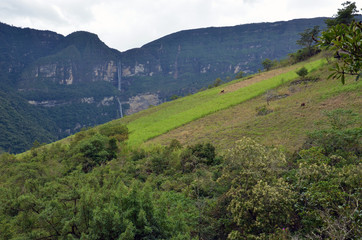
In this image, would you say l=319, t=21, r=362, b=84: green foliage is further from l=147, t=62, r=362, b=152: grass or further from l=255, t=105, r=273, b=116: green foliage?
l=255, t=105, r=273, b=116: green foliage

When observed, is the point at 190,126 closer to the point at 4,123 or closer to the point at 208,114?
the point at 208,114

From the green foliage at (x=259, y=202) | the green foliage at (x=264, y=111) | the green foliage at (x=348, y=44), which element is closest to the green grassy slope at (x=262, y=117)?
the green foliage at (x=264, y=111)

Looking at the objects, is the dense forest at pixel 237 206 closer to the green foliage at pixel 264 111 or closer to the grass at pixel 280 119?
the grass at pixel 280 119

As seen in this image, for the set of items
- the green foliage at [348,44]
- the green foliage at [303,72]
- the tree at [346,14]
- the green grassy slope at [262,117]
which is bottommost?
the green grassy slope at [262,117]

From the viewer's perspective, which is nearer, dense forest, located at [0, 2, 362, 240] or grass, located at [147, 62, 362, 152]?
dense forest, located at [0, 2, 362, 240]

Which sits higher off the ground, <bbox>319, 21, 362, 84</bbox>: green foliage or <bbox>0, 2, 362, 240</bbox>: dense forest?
<bbox>319, 21, 362, 84</bbox>: green foliage

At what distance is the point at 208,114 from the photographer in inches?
1226

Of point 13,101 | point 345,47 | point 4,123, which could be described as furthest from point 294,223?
point 13,101

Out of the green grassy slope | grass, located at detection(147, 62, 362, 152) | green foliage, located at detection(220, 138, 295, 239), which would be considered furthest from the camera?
the green grassy slope

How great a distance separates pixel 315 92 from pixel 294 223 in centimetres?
2084

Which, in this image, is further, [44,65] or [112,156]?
[44,65]

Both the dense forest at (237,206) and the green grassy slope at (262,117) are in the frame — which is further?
the green grassy slope at (262,117)

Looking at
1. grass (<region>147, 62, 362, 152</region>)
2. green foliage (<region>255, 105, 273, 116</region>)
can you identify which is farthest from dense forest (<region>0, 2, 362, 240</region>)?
green foliage (<region>255, 105, 273, 116</region>)

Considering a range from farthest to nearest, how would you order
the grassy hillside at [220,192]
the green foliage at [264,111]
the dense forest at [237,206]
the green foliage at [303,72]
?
the green foliage at [303,72] → the green foliage at [264,111] → the grassy hillside at [220,192] → the dense forest at [237,206]
